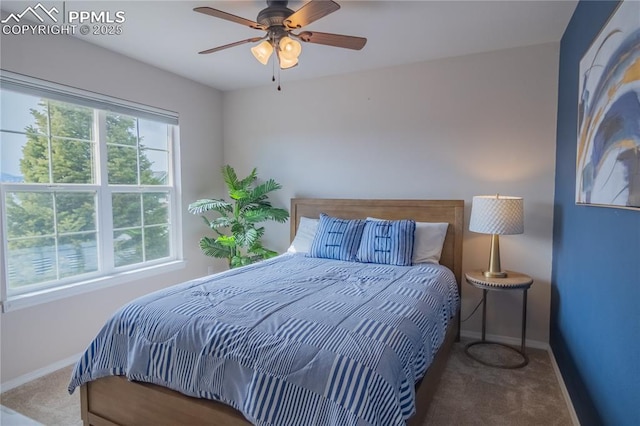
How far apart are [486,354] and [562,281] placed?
798 mm

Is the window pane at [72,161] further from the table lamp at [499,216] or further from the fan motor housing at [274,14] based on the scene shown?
the table lamp at [499,216]

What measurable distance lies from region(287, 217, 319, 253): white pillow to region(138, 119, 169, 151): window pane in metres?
1.65

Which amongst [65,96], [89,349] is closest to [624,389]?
[89,349]

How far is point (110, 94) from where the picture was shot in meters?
A: 2.93

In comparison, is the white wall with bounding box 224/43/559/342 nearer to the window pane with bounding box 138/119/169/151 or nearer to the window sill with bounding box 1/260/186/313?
the window pane with bounding box 138/119/169/151

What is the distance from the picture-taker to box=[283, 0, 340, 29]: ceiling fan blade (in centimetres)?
169

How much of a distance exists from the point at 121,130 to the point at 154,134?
1.22 feet

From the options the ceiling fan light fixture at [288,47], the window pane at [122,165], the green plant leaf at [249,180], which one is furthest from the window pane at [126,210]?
the ceiling fan light fixture at [288,47]

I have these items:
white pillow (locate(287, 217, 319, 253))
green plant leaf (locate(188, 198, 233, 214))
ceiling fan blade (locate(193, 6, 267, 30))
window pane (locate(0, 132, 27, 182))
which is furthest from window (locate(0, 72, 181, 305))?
ceiling fan blade (locate(193, 6, 267, 30))

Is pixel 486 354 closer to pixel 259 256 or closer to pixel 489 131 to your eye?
pixel 489 131

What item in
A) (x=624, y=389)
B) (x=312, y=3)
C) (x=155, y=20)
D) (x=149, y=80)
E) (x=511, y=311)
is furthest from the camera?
(x=149, y=80)

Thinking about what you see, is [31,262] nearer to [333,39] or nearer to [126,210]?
[126,210]

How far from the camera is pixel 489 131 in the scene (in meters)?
2.95

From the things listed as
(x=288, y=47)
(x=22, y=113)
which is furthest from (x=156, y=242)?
(x=288, y=47)
